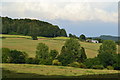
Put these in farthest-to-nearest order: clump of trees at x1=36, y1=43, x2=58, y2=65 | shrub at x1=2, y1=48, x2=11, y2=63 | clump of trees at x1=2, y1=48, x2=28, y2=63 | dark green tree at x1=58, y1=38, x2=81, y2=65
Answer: clump of trees at x1=36, y1=43, x2=58, y2=65 < dark green tree at x1=58, y1=38, x2=81, y2=65 < clump of trees at x1=2, y1=48, x2=28, y2=63 < shrub at x1=2, y1=48, x2=11, y2=63

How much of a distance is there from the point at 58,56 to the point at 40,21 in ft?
329

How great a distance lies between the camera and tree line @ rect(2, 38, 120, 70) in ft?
184

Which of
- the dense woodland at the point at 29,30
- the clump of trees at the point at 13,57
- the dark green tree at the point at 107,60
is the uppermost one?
the dense woodland at the point at 29,30

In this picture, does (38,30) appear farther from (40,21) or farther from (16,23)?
(40,21)

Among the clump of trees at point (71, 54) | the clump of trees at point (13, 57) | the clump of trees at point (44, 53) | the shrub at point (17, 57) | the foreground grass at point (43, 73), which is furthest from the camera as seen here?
the clump of trees at point (44, 53)

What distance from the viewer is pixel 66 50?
74500mm

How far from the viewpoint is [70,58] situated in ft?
Answer: 224

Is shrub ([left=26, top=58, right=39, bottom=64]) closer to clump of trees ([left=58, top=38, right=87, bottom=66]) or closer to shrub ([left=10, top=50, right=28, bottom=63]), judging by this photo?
shrub ([left=10, top=50, right=28, bottom=63])

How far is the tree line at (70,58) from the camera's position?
5621cm

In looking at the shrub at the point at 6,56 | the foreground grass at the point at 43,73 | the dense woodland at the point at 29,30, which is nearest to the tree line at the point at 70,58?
the shrub at the point at 6,56

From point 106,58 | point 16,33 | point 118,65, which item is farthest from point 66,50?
point 16,33

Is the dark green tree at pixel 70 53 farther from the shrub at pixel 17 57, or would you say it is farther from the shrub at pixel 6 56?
the shrub at pixel 6 56

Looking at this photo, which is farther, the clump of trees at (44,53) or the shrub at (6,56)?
the clump of trees at (44,53)

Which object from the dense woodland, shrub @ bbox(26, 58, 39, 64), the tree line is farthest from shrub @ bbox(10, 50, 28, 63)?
the dense woodland
